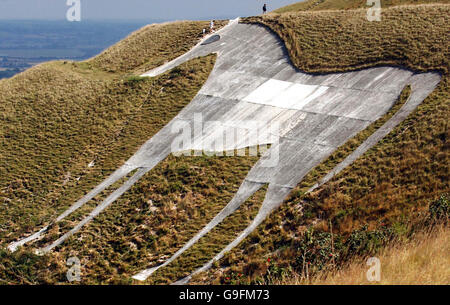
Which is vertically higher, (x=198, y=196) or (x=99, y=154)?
(x=198, y=196)

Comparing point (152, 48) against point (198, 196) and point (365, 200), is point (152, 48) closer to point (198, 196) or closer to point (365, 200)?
point (198, 196)

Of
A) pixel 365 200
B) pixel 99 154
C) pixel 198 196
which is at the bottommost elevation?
pixel 99 154

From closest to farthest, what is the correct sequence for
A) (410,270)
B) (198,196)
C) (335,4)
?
1. (410,270)
2. (198,196)
3. (335,4)

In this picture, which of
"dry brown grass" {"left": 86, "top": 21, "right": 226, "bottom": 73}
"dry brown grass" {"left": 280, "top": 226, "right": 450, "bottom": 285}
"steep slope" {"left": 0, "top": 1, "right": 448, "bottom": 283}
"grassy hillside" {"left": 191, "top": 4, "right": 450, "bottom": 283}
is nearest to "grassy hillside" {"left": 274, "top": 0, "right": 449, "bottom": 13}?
"dry brown grass" {"left": 86, "top": 21, "right": 226, "bottom": 73}

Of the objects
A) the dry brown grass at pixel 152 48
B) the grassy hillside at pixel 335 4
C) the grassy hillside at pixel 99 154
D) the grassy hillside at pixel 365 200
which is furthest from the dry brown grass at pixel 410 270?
the grassy hillside at pixel 335 4

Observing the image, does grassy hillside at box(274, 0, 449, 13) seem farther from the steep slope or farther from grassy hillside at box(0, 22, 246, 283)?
grassy hillside at box(0, 22, 246, 283)

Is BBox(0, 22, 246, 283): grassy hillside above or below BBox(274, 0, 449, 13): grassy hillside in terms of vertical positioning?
below

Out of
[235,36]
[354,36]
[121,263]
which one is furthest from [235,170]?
[235,36]

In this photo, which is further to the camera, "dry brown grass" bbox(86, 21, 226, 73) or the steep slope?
"dry brown grass" bbox(86, 21, 226, 73)

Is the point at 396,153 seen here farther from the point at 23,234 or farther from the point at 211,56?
the point at 211,56

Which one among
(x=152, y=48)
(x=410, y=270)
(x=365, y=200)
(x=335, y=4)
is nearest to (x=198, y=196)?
(x=365, y=200)

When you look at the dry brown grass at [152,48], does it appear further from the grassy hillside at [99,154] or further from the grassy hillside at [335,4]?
the grassy hillside at [335,4]
